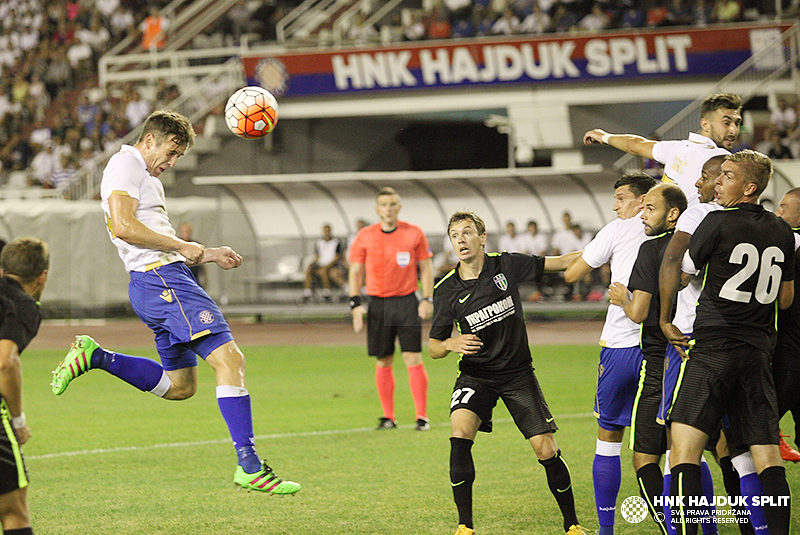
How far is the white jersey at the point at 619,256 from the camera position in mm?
5641

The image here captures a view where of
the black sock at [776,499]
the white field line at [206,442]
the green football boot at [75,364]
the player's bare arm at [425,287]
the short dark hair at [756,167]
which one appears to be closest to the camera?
the black sock at [776,499]

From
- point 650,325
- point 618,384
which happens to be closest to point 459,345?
point 618,384

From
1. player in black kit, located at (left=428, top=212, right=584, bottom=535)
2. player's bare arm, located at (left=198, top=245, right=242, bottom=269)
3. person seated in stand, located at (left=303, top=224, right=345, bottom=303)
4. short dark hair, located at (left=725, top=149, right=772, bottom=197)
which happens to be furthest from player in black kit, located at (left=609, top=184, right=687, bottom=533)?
person seated in stand, located at (left=303, top=224, right=345, bottom=303)

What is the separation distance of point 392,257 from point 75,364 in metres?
4.09

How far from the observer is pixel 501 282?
5750 mm

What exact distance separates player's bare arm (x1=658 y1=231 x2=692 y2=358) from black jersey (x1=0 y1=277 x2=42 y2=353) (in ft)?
10.5

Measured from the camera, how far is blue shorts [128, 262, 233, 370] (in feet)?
19.1

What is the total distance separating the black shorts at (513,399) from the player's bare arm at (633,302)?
28.9 inches

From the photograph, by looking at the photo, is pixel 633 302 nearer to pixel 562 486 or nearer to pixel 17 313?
pixel 562 486

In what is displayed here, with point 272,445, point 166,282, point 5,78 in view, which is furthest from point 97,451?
point 5,78

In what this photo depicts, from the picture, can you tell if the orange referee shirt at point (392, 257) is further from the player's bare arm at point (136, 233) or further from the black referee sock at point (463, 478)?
the black referee sock at point (463, 478)

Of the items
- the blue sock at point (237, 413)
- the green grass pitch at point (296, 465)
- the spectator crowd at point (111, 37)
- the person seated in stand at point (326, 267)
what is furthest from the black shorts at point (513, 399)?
the spectator crowd at point (111, 37)

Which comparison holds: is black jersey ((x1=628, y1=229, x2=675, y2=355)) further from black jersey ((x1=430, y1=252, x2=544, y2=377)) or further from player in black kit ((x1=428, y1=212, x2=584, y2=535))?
black jersey ((x1=430, y1=252, x2=544, y2=377))

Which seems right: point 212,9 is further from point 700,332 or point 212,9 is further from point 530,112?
point 700,332
